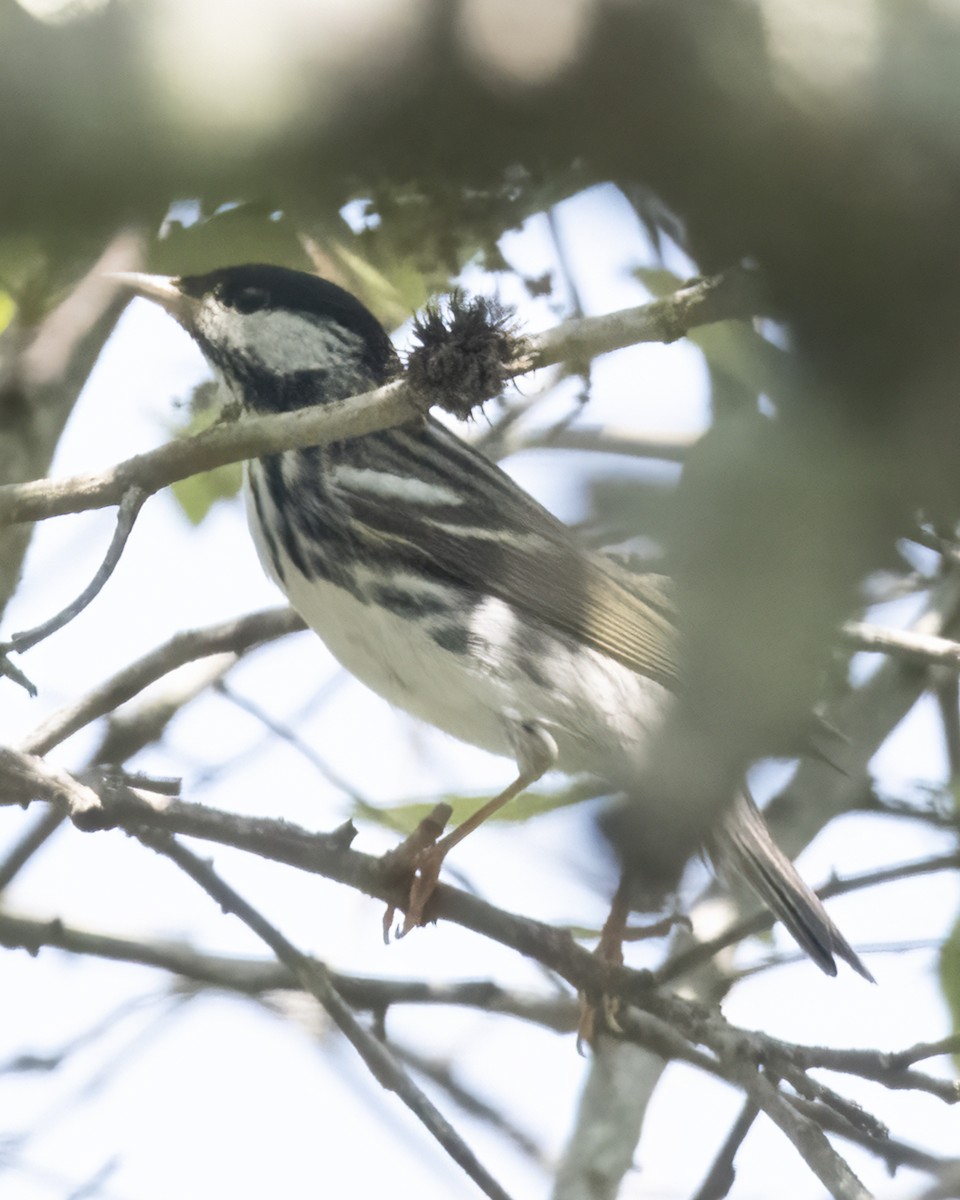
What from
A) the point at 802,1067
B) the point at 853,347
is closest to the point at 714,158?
the point at 853,347

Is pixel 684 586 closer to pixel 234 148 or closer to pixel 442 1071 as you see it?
pixel 234 148

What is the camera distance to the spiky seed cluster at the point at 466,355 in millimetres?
2088

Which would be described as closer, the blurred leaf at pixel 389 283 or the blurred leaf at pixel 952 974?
the blurred leaf at pixel 389 283

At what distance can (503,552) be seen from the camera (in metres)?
4.16

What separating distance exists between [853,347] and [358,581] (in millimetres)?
3114

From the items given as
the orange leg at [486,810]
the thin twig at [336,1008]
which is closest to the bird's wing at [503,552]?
the orange leg at [486,810]

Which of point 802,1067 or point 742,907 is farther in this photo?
point 742,907

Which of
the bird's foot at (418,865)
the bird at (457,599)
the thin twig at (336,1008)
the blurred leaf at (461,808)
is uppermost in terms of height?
the bird at (457,599)

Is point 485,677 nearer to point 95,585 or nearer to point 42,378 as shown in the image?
point 42,378

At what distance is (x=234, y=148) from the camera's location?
991 millimetres

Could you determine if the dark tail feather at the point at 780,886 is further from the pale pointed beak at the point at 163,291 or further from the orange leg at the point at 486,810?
the pale pointed beak at the point at 163,291

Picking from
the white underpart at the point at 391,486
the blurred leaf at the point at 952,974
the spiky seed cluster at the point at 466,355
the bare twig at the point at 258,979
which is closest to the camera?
the spiky seed cluster at the point at 466,355

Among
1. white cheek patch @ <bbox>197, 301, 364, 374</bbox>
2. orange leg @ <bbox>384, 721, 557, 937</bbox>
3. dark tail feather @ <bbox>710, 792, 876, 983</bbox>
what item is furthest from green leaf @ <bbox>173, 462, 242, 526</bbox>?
dark tail feather @ <bbox>710, 792, 876, 983</bbox>

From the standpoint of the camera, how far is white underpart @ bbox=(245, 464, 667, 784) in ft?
12.8
